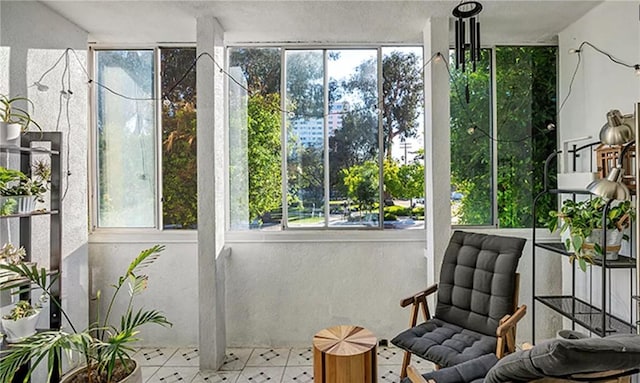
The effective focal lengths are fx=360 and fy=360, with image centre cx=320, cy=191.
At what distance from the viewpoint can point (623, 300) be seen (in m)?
2.41

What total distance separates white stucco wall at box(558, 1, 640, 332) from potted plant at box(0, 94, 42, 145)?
12.9 ft

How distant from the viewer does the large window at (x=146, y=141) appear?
131 inches

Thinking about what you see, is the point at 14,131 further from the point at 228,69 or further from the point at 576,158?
the point at 576,158

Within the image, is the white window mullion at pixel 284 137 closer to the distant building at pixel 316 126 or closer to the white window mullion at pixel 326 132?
the distant building at pixel 316 126

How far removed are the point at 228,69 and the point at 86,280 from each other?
225 centimetres

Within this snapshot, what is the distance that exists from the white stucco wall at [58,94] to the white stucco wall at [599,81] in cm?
396

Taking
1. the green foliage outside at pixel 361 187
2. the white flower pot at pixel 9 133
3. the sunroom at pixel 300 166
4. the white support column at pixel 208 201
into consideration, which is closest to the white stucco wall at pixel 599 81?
the sunroom at pixel 300 166

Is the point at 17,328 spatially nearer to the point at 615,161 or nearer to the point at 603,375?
the point at 603,375

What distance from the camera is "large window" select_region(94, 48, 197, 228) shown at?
10.9 feet

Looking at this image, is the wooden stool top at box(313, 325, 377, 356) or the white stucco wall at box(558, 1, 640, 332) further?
the white stucco wall at box(558, 1, 640, 332)

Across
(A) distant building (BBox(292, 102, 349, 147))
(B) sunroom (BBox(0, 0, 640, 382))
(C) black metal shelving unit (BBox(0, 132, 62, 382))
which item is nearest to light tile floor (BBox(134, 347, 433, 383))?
(B) sunroom (BBox(0, 0, 640, 382))

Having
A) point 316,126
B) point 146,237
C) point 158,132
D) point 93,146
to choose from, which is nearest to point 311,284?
point 316,126

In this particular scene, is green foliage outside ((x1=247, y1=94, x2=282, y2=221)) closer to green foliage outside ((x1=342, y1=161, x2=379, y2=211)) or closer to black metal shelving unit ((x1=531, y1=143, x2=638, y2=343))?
green foliage outside ((x1=342, y1=161, x2=379, y2=211))

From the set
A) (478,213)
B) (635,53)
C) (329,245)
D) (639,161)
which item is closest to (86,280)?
(329,245)
